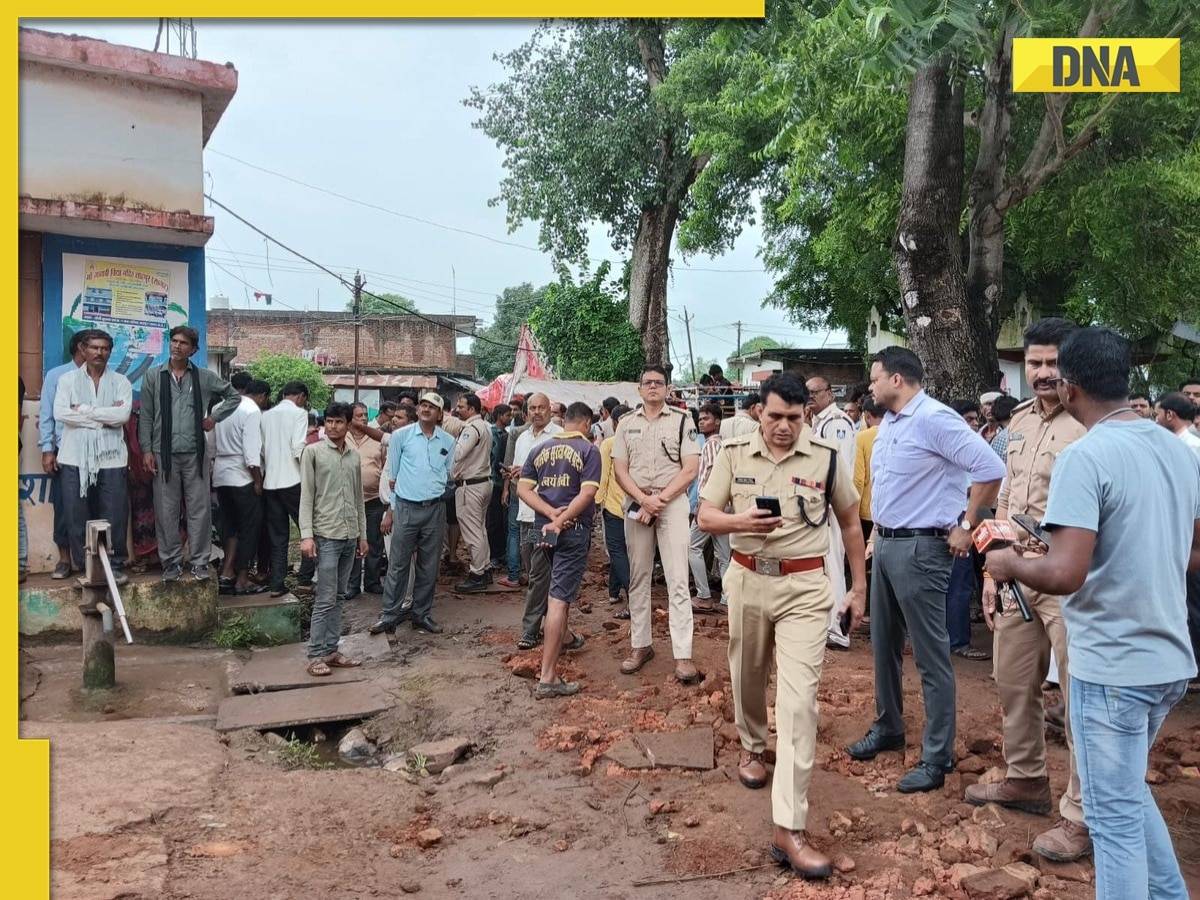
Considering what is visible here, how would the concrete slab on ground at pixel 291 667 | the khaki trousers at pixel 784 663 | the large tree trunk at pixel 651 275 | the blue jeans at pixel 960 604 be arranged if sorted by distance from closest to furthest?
the khaki trousers at pixel 784 663
the concrete slab on ground at pixel 291 667
the blue jeans at pixel 960 604
the large tree trunk at pixel 651 275

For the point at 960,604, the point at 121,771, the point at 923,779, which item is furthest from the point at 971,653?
the point at 121,771

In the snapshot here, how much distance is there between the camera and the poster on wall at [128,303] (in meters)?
7.59

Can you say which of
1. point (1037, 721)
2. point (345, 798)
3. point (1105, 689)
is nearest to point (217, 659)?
point (345, 798)

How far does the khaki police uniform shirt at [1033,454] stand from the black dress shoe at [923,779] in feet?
4.07

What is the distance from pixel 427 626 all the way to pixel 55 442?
3274 mm

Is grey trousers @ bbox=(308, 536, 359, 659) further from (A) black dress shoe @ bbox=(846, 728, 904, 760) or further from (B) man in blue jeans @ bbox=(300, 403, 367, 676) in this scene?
(A) black dress shoe @ bbox=(846, 728, 904, 760)

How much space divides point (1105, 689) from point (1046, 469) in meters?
1.40

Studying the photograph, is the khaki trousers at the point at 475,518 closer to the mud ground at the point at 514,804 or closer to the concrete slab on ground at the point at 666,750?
the mud ground at the point at 514,804

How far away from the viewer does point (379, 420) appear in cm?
1050

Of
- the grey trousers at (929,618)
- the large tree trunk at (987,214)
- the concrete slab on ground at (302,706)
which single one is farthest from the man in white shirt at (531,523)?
the large tree trunk at (987,214)

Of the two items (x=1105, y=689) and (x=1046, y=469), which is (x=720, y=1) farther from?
(x=1105, y=689)

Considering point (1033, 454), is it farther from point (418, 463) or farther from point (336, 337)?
point (336, 337)

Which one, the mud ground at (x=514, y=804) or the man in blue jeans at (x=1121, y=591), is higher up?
the man in blue jeans at (x=1121, y=591)

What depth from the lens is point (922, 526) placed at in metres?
4.28
